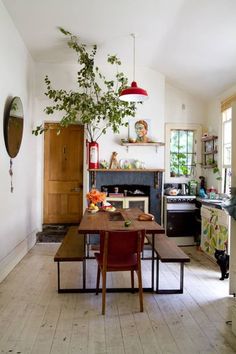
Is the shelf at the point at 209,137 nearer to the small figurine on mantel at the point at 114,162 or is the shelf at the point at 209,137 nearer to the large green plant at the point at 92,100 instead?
the large green plant at the point at 92,100

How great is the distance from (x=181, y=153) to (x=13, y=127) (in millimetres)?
3286

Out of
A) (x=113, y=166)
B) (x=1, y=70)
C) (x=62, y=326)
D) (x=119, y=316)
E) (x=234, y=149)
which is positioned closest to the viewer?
(x=62, y=326)

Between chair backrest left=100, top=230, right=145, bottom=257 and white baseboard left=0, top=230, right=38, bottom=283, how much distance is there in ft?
5.18


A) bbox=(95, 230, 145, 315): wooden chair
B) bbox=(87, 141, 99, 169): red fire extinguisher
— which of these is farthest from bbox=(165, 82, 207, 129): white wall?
bbox=(95, 230, 145, 315): wooden chair

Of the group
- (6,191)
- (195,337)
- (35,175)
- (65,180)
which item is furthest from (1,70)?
(195,337)

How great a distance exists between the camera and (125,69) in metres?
5.74

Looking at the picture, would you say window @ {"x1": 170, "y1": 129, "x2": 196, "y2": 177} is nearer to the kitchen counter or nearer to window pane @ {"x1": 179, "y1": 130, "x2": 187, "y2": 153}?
window pane @ {"x1": 179, "y1": 130, "x2": 187, "y2": 153}

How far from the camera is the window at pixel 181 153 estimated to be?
6098 millimetres

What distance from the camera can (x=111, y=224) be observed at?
11.2 ft

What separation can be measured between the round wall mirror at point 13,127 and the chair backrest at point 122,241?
73.2 inches

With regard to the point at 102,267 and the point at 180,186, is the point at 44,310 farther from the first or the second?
the point at 180,186

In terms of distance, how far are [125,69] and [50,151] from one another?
6.77 feet

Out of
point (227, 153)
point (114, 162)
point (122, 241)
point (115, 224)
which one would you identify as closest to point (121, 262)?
point (122, 241)

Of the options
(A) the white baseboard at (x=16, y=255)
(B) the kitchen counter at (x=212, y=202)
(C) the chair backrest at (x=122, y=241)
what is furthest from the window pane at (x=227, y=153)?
(A) the white baseboard at (x=16, y=255)
